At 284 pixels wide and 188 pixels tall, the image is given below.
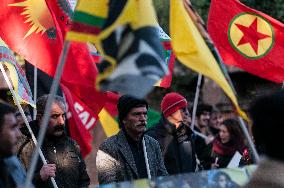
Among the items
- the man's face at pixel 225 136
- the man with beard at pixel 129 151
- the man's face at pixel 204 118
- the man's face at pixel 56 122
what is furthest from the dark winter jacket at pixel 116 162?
the man's face at pixel 204 118

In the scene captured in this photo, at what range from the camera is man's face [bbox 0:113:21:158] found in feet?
16.1

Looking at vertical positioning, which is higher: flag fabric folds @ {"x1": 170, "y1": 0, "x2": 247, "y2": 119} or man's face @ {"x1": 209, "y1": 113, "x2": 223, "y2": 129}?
flag fabric folds @ {"x1": 170, "y1": 0, "x2": 247, "y2": 119}

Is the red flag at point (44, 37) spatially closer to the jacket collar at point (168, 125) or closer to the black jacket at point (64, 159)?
the black jacket at point (64, 159)

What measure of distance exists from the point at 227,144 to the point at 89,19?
4.83m

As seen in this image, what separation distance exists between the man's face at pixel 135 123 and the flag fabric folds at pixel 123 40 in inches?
84.4

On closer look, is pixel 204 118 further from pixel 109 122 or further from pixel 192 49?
pixel 192 49

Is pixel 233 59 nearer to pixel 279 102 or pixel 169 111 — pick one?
pixel 169 111

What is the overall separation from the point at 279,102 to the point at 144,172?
293 centimetres

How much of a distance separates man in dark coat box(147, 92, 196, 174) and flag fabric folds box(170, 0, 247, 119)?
11.1ft

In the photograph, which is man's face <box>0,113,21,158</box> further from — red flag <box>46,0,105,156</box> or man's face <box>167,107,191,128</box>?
man's face <box>167,107,191,128</box>

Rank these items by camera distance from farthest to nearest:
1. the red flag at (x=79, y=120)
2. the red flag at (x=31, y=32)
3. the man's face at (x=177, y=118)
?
the man's face at (x=177, y=118), the red flag at (x=79, y=120), the red flag at (x=31, y=32)

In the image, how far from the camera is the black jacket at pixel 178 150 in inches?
336

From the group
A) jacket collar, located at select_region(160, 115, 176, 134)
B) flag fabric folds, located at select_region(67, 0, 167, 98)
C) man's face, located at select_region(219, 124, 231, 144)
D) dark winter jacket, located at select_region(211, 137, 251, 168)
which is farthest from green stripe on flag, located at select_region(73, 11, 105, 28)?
man's face, located at select_region(219, 124, 231, 144)

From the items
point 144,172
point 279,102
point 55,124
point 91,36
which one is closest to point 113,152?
point 144,172
